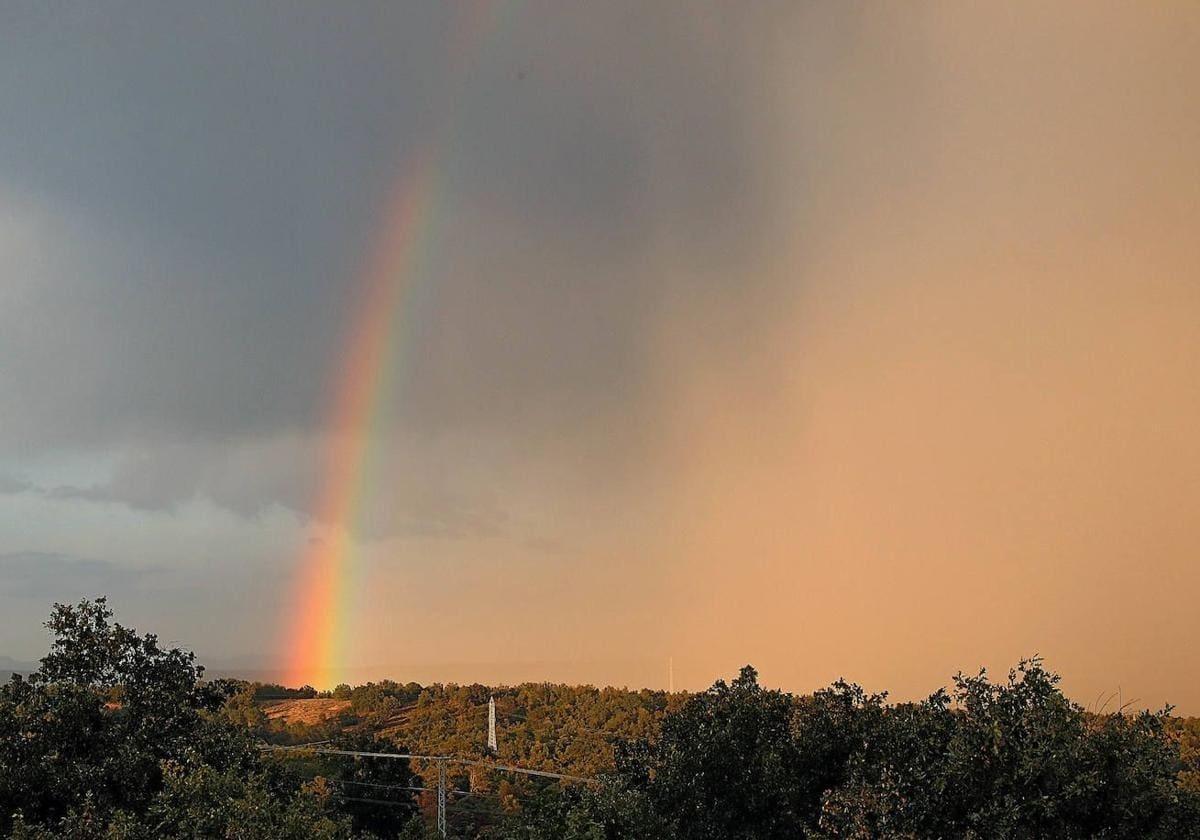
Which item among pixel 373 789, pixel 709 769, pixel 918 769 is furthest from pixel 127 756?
pixel 373 789

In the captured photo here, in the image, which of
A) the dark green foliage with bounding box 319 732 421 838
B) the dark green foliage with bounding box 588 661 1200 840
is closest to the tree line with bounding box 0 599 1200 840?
the dark green foliage with bounding box 588 661 1200 840

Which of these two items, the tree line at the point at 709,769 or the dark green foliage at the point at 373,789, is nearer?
the tree line at the point at 709,769

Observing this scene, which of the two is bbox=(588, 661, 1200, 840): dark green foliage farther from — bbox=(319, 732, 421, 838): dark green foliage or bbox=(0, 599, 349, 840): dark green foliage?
bbox=(319, 732, 421, 838): dark green foliage

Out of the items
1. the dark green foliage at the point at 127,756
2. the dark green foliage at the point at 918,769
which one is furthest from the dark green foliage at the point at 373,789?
the dark green foliage at the point at 918,769

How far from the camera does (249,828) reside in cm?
1270

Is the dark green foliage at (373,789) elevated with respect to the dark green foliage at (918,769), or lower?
lower

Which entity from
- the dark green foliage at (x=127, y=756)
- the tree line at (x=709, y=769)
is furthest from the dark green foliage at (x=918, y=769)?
the dark green foliage at (x=127, y=756)

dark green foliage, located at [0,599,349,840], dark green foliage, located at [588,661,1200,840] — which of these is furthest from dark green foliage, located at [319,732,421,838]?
dark green foliage, located at [588,661,1200,840]

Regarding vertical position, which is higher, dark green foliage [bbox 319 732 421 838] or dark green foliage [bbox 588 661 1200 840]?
dark green foliage [bbox 588 661 1200 840]

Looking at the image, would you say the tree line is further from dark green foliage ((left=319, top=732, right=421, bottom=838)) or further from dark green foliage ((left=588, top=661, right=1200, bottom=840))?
dark green foliage ((left=319, top=732, right=421, bottom=838))

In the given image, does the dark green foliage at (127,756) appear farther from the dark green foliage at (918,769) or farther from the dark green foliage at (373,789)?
the dark green foliage at (373,789)

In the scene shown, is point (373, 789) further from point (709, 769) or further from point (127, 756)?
point (709, 769)

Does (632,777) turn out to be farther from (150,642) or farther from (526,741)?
(526,741)

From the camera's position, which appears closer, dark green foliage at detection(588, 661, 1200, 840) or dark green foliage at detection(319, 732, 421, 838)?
dark green foliage at detection(588, 661, 1200, 840)
